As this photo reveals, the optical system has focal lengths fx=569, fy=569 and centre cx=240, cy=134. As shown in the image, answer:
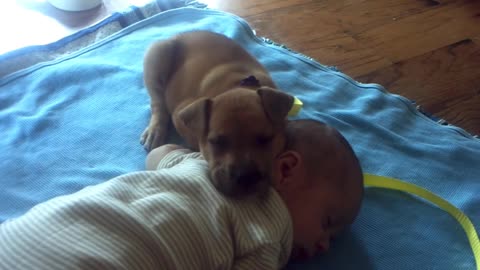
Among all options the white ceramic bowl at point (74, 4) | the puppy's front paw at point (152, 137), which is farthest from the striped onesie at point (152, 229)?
the white ceramic bowl at point (74, 4)

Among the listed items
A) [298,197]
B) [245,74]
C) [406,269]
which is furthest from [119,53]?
[406,269]

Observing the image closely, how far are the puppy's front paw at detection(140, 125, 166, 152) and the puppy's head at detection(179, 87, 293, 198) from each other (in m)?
0.30

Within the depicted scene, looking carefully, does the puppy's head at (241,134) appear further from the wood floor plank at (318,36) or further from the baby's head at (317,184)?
the wood floor plank at (318,36)

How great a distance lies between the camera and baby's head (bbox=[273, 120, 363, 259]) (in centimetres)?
117

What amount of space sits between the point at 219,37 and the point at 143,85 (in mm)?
304

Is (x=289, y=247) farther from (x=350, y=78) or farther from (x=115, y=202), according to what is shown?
(x=350, y=78)

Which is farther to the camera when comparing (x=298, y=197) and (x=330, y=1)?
(x=330, y=1)

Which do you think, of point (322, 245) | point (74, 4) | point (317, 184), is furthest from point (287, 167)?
point (74, 4)

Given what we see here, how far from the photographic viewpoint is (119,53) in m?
1.93

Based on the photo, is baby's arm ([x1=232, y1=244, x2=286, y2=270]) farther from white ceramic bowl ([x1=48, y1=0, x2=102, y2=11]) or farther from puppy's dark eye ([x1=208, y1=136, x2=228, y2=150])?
white ceramic bowl ([x1=48, y1=0, x2=102, y2=11])

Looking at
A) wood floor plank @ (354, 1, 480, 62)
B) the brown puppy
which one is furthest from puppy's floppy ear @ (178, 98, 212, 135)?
wood floor plank @ (354, 1, 480, 62)

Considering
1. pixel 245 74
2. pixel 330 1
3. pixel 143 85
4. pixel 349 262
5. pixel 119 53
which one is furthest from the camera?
pixel 330 1

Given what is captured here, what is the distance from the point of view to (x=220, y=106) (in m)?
1.23

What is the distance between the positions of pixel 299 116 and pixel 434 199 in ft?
1.48
